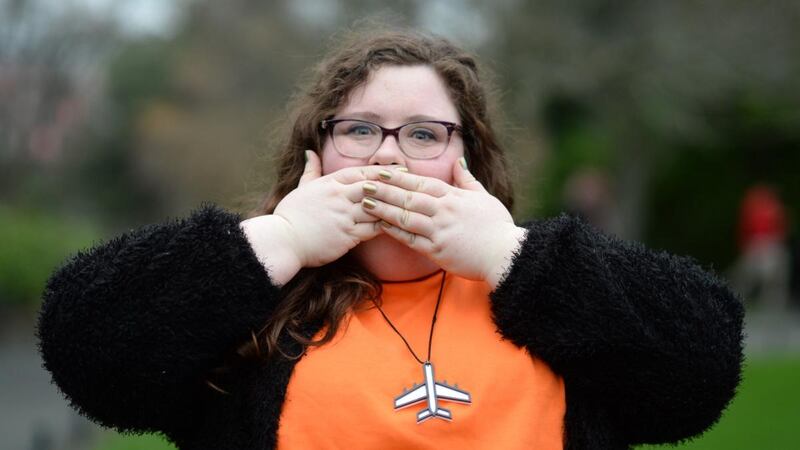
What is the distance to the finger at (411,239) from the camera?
245 centimetres

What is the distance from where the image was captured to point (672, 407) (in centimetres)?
241

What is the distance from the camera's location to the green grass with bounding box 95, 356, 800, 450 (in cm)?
659

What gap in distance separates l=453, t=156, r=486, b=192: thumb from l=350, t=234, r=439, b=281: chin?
210 millimetres

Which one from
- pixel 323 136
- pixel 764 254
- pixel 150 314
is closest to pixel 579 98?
pixel 764 254

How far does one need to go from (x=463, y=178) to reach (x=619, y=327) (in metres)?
0.54

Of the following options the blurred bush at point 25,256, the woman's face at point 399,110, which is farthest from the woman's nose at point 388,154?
the blurred bush at point 25,256

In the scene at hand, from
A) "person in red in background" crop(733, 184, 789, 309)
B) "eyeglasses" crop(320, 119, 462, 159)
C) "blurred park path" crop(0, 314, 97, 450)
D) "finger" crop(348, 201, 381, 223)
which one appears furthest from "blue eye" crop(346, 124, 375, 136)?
"person in red in background" crop(733, 184, 789, 309)

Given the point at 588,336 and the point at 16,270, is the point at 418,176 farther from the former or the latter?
the point at 16,270

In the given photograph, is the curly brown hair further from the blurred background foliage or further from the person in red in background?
the person in red in background

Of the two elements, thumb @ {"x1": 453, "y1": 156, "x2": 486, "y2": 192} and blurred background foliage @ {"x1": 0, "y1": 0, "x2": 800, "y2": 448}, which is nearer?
thumb @ {"x1": 453, "y1": 156, "x2": 486, "y2": 192}

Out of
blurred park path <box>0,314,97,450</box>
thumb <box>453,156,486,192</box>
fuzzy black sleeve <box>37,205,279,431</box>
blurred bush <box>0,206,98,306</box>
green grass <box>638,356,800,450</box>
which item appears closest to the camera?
fuzzy black sleeve <box>37,205,279,431</box>

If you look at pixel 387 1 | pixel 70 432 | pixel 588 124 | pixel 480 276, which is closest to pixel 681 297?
pixel 480 276

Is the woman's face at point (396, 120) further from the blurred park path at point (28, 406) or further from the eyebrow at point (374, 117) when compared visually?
the blurred park path at point (28, 406)

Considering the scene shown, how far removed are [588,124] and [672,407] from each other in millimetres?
18491
